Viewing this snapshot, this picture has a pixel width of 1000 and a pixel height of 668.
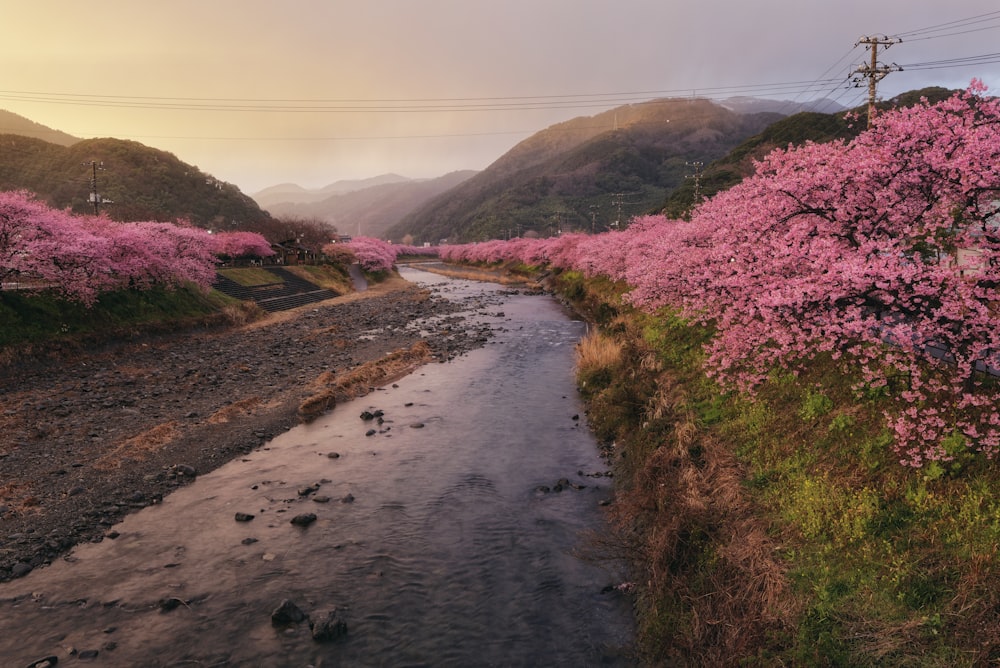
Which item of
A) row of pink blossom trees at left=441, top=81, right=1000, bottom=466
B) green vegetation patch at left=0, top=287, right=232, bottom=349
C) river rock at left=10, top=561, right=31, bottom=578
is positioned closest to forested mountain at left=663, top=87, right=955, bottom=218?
green vegetation patch at left=0, top=287, right=232, bottom=349

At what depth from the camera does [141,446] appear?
61.3 ft

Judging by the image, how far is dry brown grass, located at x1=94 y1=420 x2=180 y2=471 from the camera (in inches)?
680

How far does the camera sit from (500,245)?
143125 mm

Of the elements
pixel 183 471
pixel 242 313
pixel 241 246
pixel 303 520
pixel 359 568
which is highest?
pixel 241 246

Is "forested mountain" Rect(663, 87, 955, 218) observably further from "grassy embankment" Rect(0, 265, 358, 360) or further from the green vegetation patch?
the green vegetation patch

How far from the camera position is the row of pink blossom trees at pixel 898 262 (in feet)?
31.9

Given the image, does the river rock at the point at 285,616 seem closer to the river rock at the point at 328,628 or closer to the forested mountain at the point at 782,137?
the river rock at the point at 328,628

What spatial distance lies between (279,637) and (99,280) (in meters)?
36.3

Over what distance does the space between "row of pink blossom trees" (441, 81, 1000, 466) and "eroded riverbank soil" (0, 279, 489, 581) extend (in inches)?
744

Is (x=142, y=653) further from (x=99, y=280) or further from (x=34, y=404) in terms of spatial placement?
(x=99, y=280)

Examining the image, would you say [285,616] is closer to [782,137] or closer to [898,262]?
[898,262]

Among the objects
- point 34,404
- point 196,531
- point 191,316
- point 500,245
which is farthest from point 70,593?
point 500,245

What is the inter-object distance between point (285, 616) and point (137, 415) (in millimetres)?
16883

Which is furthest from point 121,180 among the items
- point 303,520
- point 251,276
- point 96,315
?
point 303,520
